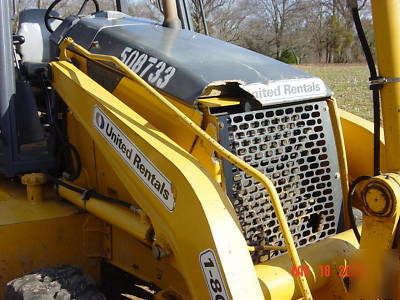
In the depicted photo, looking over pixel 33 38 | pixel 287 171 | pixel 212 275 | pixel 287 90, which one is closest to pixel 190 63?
pixel 287 90

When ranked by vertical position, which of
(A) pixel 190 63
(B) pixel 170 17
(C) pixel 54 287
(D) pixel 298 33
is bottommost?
(C) pixel 54 287

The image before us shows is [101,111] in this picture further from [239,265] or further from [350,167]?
[350,167]

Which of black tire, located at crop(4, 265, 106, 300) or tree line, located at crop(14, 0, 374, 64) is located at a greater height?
tree line, located at crop(14, 0, 374, 64)

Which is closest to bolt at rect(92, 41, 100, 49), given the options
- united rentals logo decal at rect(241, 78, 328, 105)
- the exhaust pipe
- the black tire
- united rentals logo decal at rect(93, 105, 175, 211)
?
the exhaust pipe

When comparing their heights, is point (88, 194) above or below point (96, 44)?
below

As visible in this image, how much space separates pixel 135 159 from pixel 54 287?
0.71 metres

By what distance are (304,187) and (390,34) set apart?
855 millimetres

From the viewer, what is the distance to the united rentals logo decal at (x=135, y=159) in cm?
207

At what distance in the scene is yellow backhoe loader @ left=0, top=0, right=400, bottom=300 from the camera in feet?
6.40

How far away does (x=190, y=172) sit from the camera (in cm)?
199

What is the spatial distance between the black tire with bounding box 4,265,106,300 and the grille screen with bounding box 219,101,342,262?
79 cm

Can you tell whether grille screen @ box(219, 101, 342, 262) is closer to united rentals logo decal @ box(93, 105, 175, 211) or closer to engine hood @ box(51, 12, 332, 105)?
engine hood @ box(51, 12, 332, 105)

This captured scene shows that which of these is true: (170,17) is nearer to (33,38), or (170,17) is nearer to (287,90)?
(287,90)

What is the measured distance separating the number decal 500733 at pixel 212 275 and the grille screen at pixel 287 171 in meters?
0.46
